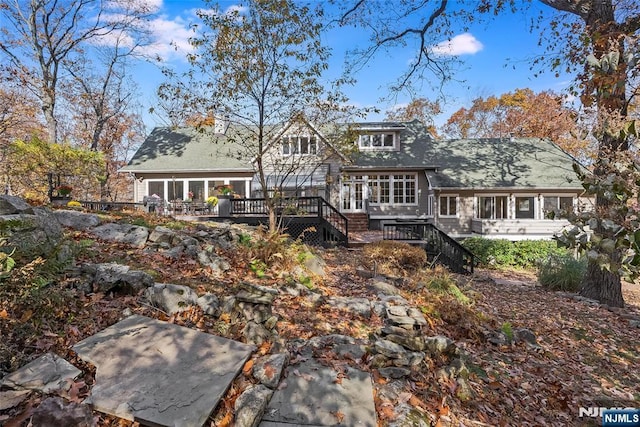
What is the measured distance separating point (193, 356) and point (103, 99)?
26.6 meters

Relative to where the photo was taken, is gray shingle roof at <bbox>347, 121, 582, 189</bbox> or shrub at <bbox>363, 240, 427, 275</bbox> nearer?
shrub at <bbox>363, 240, 427, 275</bbox>

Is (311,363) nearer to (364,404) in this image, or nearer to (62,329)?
(364,404)

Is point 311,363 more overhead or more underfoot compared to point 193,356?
more underfoot

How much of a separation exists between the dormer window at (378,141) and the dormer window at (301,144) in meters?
9.70

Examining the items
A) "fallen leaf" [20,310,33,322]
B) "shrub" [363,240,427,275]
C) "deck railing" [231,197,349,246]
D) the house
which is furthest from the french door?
"fallen leaf" [20,310,33,322]

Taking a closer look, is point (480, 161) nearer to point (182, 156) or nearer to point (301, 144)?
point (301, 144)

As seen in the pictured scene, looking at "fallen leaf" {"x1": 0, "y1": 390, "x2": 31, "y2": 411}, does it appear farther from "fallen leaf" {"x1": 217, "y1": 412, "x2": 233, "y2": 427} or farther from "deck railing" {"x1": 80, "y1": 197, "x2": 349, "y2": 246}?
"deck railing" {"x1": 80, "y1": 197, "x2": 349, "y2": 246}

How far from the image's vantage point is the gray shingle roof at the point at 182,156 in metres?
18.9

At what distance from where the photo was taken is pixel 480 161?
19406 millimetres

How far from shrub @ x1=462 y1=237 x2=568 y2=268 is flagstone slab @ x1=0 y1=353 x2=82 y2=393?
14.2 meters

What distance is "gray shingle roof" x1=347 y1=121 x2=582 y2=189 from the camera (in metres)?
17.6

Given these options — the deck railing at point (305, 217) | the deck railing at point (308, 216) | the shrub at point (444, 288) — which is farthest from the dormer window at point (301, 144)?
the shrub at point (444, 288)

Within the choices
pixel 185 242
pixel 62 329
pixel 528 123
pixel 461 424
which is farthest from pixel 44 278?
pixel 528 123

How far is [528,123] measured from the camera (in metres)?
27.8
